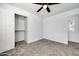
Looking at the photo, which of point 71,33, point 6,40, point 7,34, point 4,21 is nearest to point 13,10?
point 4,21

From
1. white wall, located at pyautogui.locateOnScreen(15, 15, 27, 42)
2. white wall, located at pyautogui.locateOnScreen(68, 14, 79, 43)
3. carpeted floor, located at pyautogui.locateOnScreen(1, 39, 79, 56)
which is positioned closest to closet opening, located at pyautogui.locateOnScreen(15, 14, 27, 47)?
white wall, located at pyautogui.locateOnScreen(15, 15, 27, 42)

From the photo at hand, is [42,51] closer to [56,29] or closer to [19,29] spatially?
[56,29]

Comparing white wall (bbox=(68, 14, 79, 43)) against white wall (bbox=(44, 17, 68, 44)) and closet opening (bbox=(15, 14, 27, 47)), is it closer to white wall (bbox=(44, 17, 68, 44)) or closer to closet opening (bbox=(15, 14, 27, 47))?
white wall (bbox=(44, 17, 68, 44))

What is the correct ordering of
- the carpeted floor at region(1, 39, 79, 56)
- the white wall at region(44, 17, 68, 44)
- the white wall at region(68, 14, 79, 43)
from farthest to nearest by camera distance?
the white wall at region(68, 14, 79, 43) → the white wall at region(44, 17, 68, 44) → the carpeted floor at region(1, 39, 79, 56)

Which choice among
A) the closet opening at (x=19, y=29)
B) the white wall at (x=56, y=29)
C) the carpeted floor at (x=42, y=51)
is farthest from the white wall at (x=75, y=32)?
the closet opening at (x=19, y=29)

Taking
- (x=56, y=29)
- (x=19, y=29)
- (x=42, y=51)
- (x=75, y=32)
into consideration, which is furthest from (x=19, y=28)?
(x=75, y=32)

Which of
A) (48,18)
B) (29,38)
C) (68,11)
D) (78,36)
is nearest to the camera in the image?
(68,11)

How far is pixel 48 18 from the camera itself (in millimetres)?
5309

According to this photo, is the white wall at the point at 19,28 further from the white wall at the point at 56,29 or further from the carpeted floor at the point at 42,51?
the white wall at the point at 56,29

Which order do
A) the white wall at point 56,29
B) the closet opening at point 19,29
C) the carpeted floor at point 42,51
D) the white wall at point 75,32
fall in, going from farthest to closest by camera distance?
the white wall at point 75,32 < the closet opening at point 19,29 < the white wall at point 56,29 < the carpeted floor at point 42,51

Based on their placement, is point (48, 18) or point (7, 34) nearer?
point (7, 34)

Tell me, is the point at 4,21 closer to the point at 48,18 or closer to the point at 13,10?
the point at 13,10

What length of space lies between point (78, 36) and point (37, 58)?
4917 millimetres

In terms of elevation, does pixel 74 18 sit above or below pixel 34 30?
above
